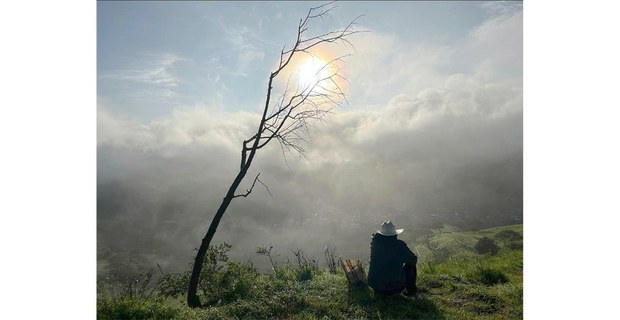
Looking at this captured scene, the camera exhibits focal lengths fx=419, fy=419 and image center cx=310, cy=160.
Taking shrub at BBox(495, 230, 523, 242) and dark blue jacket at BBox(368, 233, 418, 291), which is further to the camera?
shrub at BBox(495, 230, 523, 242)

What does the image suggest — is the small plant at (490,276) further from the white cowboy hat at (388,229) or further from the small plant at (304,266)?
the small plant at (304,266)

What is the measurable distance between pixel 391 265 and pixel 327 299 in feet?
4.61

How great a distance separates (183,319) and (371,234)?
391cm

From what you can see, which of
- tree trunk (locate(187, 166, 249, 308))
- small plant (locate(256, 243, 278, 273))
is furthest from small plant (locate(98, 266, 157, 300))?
small plant (locate(256, 243, 278, 273))

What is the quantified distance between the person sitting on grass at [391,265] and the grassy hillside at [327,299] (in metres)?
0.23

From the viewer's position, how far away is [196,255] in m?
9.12

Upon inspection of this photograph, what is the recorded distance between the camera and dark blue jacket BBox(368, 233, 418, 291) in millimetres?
7926

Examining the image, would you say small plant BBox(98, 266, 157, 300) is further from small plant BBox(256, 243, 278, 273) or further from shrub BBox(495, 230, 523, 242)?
shrub BBox(495, 230, 523, 242)

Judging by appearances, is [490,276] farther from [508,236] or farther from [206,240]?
[508,236]

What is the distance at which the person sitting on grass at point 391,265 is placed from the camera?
26.0ft

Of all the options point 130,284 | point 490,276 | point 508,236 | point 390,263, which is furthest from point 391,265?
point 508,236

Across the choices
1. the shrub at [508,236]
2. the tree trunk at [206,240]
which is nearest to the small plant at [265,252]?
the tree trunk at [206,240]

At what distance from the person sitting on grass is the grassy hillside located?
228mm
